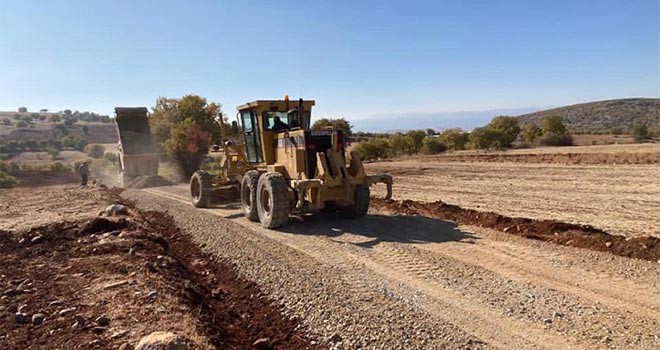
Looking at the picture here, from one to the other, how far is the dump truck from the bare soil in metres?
15.4

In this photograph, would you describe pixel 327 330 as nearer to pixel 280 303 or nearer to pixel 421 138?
pixel 280 303

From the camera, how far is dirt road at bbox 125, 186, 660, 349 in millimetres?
4312

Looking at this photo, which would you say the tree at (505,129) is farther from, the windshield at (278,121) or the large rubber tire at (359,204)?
the large rubber tire at (359,204)

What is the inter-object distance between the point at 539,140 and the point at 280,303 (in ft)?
127

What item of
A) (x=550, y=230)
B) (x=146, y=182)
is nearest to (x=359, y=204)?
(x=550, y=230)

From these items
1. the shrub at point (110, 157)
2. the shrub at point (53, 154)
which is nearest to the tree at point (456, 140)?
the shrub at point (110, 157)

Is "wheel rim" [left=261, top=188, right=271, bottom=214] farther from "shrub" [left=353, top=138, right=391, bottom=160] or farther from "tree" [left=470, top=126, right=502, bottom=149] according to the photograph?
"tree" [left=470, top=126, right=502, bottom=149]

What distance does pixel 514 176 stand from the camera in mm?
18844

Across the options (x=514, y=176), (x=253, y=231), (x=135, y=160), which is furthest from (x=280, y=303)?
(x=135, y=160)

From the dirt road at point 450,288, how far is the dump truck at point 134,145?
54.4 feet

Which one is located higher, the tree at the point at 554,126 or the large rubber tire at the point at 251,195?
the tree at the point at 554,126

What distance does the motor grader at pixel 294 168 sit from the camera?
972 centimetres

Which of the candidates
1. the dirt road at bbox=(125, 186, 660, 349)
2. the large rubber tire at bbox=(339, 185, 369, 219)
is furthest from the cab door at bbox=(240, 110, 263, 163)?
the dirt road at bbox=(125, 186, 660, 349)

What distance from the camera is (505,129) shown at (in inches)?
1532
